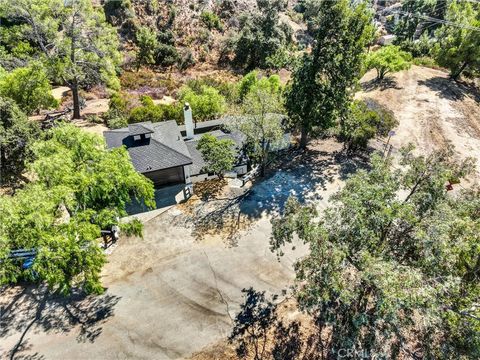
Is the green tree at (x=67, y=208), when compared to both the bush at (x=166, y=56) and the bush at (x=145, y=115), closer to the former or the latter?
the bush at (x=145, y=115)

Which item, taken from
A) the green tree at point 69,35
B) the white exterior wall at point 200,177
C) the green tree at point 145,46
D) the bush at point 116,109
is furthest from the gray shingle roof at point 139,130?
the green tree at point 145,46

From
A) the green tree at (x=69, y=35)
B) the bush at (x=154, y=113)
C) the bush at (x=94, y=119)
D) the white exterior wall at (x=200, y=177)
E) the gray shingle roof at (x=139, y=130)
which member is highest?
the green tree at (x=69, y=35)

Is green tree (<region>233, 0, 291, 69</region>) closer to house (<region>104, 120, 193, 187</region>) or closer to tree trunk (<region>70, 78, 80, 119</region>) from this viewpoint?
tree trunk (<region>70, 78, 80, 119</region>)

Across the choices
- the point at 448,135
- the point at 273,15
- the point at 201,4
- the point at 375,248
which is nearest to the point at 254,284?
the point at 375,248

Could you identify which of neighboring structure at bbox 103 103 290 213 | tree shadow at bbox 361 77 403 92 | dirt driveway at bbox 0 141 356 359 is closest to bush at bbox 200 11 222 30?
tree shadow at bbox 361 77 403 92

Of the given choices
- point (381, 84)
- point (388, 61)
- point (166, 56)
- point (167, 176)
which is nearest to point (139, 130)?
point (167, 176)
